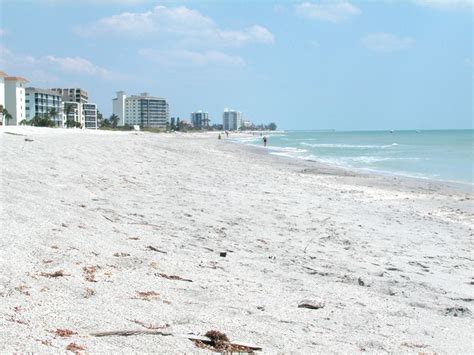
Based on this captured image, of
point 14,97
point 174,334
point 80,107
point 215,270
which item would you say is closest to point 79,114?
point 80,107

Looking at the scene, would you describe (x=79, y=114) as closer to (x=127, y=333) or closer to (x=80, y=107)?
(x=80, y=107)

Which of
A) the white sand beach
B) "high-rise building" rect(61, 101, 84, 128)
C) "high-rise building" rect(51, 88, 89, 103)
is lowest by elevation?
the white sand beach

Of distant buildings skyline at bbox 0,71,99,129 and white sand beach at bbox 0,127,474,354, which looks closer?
white sand beach at bbox 0,127,474,354

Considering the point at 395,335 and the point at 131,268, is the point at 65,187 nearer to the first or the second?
the point at 131,268

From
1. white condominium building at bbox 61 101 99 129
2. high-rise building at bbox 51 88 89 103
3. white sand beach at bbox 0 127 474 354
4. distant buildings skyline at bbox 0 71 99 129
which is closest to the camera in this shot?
white sand beach at bbox 0 127 474 354

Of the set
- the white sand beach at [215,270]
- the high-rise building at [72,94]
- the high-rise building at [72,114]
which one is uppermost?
the high-rise building at [72,94]

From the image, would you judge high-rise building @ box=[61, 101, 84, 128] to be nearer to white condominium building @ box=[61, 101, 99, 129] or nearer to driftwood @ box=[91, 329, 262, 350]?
white condominium building @ box=[61, 101, 99, 129]

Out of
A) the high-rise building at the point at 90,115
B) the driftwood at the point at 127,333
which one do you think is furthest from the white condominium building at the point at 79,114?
the driftwood at the point at 127,333

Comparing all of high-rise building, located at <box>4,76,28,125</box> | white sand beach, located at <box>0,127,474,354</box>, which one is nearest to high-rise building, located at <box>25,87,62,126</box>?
high-rise building, located at <box>4,76,28,125</box>

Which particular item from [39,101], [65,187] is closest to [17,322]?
[65,187]

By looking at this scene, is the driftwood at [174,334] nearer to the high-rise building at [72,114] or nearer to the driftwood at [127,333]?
the driftwood at [127,333]

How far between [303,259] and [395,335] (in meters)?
2.79

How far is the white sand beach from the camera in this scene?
4477 millimetres

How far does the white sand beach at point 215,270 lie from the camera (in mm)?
4477
